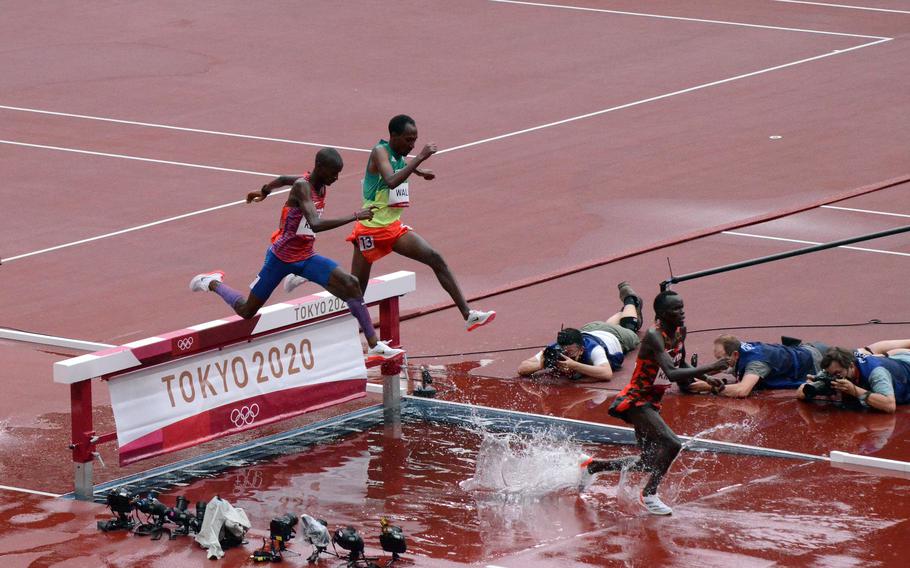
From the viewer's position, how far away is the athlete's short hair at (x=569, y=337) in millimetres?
14867

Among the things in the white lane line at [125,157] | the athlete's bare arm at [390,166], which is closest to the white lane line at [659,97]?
the white lane line at [125,157]

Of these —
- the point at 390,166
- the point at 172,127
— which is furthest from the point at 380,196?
the point at 172,127

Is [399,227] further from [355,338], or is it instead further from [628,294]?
[628,294]

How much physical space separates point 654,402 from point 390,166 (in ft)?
10.2

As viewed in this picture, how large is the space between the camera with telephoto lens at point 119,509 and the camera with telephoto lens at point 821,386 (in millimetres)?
5966

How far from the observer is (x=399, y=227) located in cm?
1370

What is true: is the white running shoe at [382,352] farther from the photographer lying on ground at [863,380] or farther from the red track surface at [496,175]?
the photographer lying on ground at [863,380]

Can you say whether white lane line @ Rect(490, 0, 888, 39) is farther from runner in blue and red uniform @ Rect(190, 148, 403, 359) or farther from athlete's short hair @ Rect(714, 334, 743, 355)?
runner in blue and red uniform @ Rect(190, 148, 403, 359)

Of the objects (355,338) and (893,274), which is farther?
(893,274)

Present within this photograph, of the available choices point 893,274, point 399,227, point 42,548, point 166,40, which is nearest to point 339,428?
point 399,227

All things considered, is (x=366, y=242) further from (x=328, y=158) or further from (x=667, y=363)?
(x=667, y=363)

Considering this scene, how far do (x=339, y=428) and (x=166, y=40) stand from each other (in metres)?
21.1

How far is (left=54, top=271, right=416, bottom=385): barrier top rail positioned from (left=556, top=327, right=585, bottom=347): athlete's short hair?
60.0 inches

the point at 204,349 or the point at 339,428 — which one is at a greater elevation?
the point at 204,349
